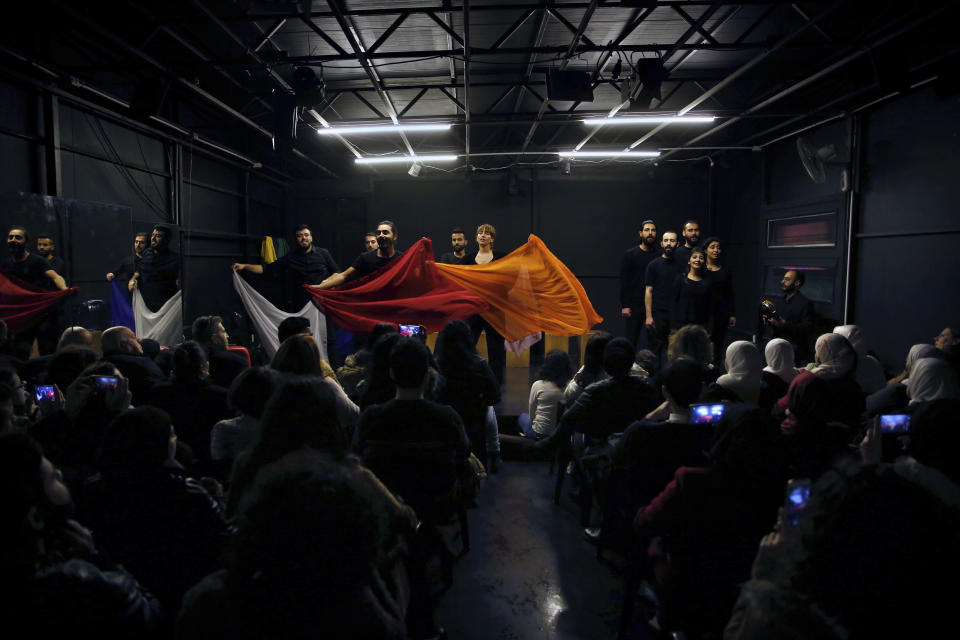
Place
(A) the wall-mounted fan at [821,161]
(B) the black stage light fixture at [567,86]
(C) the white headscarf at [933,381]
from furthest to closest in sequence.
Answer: (A) the wall-mounted fan at [821,161] < (B) the black stage light fixture at [567,86] < (C) the white headscarf at [933,381]

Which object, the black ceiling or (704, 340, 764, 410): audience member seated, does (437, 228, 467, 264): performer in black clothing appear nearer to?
the black ceiling

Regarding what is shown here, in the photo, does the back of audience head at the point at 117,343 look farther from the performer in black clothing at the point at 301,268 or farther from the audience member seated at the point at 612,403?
the audience member seated at the point at 612,403

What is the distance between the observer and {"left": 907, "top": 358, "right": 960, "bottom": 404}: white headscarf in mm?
2576

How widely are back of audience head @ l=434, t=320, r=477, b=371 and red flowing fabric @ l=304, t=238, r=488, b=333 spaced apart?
52.3 inches

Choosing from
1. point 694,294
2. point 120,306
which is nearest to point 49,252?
point 120,306

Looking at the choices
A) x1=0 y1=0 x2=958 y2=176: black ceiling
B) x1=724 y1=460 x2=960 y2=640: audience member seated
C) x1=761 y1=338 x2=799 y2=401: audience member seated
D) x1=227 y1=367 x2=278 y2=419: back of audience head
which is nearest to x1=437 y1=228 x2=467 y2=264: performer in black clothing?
x1=0 y1=0 x2=958 y2=176: black ceiling

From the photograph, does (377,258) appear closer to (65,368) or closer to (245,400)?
(65,368)

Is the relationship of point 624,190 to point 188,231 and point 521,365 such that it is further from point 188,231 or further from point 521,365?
point 188,231

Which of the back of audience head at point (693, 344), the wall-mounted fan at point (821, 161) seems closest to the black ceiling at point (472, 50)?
the wall-mounted fan at point (821, 161)

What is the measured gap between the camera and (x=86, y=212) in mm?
5082

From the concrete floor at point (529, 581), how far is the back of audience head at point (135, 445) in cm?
137

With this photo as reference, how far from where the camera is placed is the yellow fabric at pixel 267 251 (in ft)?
31.6

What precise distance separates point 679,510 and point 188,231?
7.45 m

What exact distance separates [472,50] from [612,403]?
3.72 m
